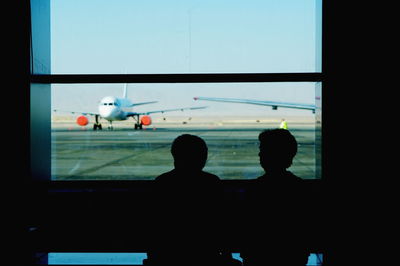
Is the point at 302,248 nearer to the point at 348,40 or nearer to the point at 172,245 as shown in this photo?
the point at 172,245

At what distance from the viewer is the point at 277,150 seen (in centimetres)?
178

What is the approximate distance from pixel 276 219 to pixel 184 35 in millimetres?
2542

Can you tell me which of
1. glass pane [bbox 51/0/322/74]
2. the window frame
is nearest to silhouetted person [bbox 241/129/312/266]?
the window frame

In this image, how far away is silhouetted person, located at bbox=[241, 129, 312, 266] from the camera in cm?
172

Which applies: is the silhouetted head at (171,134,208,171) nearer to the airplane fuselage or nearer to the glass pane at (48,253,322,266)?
the glass pane at (48,253,322,266)

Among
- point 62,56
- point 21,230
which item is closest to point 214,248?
point 21,230

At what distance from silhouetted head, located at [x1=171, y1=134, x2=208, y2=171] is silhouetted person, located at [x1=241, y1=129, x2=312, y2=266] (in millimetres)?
242

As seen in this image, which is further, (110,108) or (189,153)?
(110,108)

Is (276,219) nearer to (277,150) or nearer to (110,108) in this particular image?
(277,150)

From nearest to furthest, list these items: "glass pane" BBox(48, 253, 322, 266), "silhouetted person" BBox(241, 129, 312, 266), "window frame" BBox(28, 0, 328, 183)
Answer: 1. "silhouetted person" BBox(241, 129, 312, 266)
2. "window frame" BBox(28, 0, 328, 183)
3. "glass pane" BBox(48, 253, 322, 266)

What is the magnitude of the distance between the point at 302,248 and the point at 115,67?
7.65 ft

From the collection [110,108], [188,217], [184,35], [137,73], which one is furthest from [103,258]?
[110,108]

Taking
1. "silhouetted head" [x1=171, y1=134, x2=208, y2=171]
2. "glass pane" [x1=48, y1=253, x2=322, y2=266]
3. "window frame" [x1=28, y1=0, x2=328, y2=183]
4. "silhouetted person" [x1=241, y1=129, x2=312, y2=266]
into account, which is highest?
"window frame" [x1=28, y1=0, x2=328, y2=183]

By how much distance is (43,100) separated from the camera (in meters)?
3.71
